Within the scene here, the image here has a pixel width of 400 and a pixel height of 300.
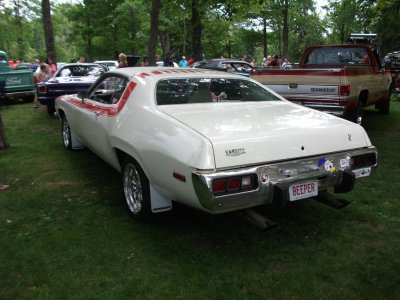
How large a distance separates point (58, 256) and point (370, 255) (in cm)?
263

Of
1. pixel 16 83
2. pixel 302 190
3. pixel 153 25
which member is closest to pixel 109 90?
pixel 302 190

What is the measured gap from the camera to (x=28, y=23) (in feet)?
78.9

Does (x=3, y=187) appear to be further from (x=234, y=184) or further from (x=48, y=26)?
(x=48, y=26)

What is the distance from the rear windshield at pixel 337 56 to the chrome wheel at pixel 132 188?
690 centimetres

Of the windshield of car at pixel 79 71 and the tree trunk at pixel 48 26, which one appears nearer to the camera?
the windshield of car at pixel 79 71

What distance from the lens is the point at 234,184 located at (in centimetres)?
299

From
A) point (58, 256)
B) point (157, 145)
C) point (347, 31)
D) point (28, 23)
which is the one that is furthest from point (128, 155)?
point (347, 31)

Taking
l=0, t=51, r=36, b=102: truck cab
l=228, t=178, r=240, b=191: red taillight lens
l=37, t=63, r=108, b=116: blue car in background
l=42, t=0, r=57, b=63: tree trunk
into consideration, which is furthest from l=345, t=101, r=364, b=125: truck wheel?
l=42, t=0, r=57, b=63: tree trunk

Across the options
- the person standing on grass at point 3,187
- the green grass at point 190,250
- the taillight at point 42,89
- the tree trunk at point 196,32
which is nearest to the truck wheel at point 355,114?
the green grass at point 190,250

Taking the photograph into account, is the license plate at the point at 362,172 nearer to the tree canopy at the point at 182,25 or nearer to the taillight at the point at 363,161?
the taillight at the point at 363,161

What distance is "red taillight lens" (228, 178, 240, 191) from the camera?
2.97 metres

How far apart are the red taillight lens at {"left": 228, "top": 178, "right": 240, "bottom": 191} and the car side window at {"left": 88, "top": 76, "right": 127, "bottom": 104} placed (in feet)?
6.66

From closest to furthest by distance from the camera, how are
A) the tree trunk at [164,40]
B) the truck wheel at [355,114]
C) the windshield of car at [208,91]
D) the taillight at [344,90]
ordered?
the windshield of car at [208,91] < the taillight at [344,90] < the truck wheel at [355,114] < the tree trunk at [164,40]

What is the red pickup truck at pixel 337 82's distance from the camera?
280 inches
